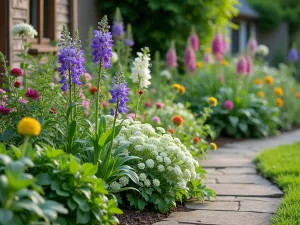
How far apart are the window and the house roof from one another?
12254mm

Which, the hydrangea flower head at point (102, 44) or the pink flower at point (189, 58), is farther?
the pink flower at point (189, 58)

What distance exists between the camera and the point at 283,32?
21688mm

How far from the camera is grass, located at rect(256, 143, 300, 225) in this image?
4.20 metres

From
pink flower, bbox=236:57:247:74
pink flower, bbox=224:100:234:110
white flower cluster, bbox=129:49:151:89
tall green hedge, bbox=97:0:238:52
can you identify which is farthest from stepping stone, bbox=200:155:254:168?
tall green hedge, bbox=97:0:238:52

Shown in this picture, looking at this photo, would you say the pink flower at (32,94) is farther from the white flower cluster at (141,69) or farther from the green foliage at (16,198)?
the green foliage at (16,198)

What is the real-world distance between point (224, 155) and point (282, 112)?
353 centimetres

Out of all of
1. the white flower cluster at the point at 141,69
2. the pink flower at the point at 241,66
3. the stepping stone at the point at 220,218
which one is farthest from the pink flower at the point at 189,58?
the stepping stone at the point at 220,218

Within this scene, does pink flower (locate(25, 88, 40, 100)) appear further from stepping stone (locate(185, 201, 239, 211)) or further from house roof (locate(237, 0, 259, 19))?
house roof (locate(237, 0, 259, 19))

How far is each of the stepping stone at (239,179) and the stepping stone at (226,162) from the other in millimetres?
525

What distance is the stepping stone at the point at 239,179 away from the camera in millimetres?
5613

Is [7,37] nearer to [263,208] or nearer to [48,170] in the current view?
[48,170]

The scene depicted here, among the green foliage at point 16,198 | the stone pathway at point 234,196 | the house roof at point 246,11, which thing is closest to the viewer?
the green foliage at point 16,198

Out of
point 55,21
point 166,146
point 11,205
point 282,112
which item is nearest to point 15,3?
point 55,21

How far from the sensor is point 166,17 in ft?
36.0
